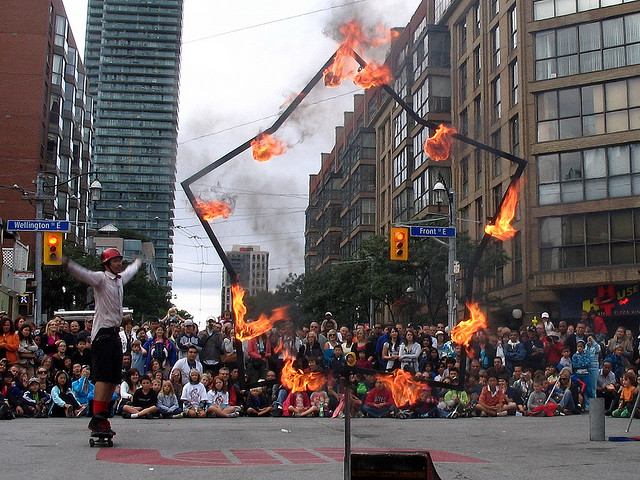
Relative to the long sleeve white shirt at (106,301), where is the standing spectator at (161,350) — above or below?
below

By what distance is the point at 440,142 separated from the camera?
34.2ft

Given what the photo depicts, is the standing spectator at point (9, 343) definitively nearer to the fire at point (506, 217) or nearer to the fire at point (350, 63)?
the fire at point (350, 63)

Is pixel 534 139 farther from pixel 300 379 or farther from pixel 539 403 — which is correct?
pixel 300 379

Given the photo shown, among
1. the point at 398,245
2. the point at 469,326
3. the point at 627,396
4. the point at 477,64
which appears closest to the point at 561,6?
the point at 398,245

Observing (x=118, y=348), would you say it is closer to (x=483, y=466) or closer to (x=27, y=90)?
(x=483, y=466)

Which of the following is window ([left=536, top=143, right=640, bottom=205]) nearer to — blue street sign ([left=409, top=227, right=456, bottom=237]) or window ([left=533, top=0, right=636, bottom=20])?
window ([left=533, top=0, right=636, bottom=20])

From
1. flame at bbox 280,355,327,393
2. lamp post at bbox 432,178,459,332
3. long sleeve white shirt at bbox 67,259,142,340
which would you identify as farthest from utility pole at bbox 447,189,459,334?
long sleeve white shirt at bbox 67,259,142,340

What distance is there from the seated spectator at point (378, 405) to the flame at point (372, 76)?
20.3ft

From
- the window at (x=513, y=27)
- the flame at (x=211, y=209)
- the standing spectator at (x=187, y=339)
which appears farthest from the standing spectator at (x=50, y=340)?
the window at (x=513, y=27)

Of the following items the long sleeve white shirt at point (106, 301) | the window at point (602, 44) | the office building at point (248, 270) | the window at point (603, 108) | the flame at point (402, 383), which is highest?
the window at point (602, 44)

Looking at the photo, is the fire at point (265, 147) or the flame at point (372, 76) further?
the flame at point (372, 76)

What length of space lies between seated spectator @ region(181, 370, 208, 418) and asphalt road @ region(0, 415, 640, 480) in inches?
24.1

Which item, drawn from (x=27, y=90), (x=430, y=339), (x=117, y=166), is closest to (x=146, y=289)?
(x=27, y=90)

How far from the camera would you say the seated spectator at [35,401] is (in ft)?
47.5
